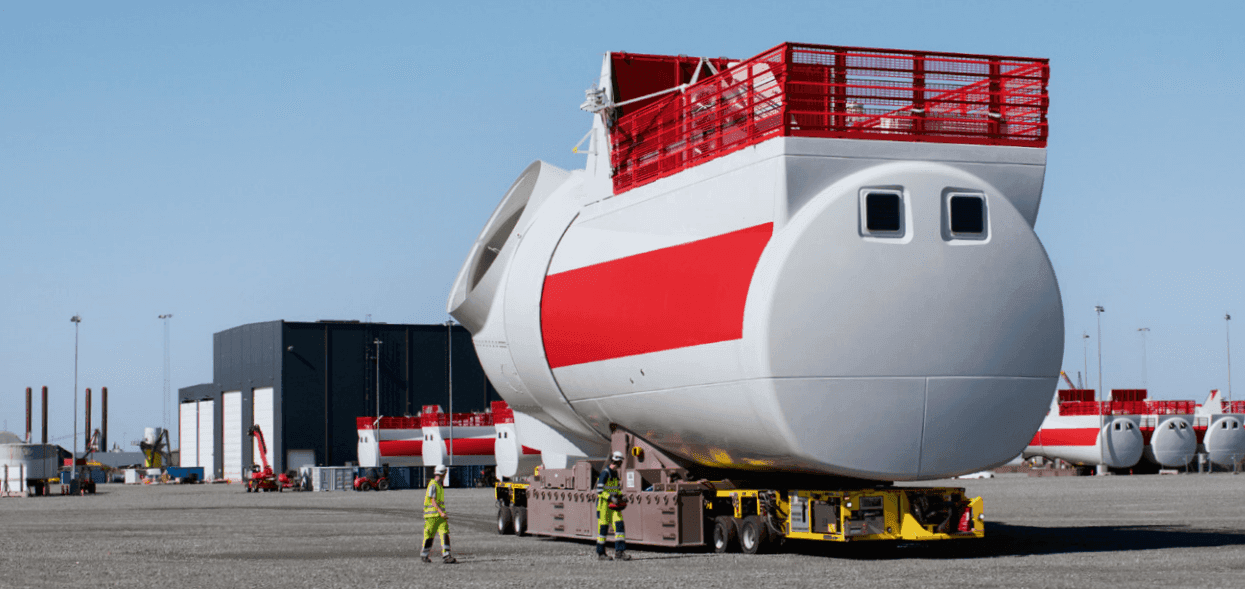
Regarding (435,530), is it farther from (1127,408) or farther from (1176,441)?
(1127,408)

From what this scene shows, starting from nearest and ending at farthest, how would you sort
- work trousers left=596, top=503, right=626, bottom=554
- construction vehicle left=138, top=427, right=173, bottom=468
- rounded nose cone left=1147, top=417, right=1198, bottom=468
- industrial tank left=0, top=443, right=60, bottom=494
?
work trousers left=596, top=503, right=626, bottom=554 < industrial tank left=0, top=443, right=60, bottom=494 < rounded nose cone left=1147, top=417, right=1198, bottom=468 < construction vehicle left=138, top=427, right=173, bottom=468

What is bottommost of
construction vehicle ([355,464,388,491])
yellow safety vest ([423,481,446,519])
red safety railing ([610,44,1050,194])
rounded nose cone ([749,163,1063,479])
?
construction vehicle ([355,464,388,491])

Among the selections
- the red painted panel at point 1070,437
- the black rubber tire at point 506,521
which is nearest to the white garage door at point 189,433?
the red painted panel at point 1070,437

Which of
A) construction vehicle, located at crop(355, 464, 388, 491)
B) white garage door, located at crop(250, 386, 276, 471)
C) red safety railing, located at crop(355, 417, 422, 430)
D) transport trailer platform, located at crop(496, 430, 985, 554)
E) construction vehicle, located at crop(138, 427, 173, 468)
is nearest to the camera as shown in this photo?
transport trailer platform, located at crop(496, 430, 985, 554)

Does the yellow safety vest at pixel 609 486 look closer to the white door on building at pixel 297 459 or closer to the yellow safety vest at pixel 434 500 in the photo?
the yellow safety vest at pixel 434 500

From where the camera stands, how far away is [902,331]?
1911cm

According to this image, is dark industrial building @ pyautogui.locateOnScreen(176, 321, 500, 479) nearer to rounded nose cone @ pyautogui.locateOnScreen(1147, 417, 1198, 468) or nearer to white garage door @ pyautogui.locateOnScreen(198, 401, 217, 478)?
white garage door @ pyautogui.locateOnScreen(198, 401, 217, 478)

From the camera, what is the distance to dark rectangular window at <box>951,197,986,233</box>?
19609mm

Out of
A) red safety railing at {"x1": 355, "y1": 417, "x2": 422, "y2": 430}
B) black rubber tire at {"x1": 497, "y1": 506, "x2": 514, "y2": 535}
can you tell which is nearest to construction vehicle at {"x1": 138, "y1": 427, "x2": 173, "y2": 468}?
red safety railing at {"x1": 355, "y1": 417, "x2": 422, "y2": 430}

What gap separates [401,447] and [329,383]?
20796mm

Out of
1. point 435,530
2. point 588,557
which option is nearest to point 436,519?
point 435,530

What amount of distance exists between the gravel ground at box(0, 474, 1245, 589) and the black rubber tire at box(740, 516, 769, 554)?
0.57 feet

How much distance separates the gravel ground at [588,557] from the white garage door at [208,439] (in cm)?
7203

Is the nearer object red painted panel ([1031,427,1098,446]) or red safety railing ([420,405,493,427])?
red painted panel ([1031,427,1098,446])
